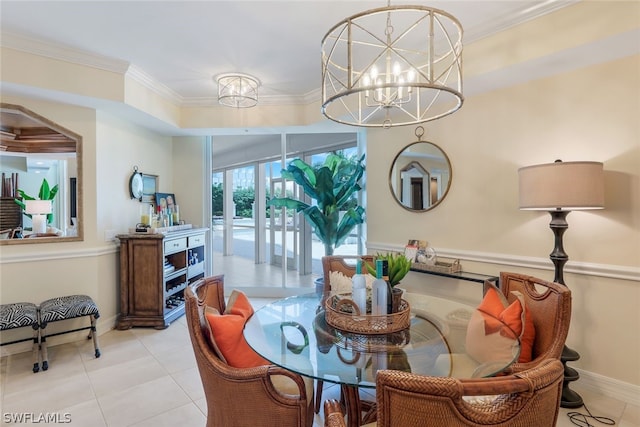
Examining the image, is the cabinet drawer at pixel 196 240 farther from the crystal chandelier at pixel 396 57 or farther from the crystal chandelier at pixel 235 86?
the crystal chandelier at pixel 396 57

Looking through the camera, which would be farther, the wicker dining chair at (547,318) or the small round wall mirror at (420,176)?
the small round wall mirror at (420,176)

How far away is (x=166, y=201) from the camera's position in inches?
184

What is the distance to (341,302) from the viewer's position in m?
1.82

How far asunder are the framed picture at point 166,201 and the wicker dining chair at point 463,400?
14.4 ft

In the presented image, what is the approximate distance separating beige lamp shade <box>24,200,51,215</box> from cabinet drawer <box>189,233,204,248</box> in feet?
5.14

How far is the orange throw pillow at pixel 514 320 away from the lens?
178cm

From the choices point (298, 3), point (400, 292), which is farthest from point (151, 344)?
point (298, 3)

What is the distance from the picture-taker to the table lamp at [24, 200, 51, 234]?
322cm

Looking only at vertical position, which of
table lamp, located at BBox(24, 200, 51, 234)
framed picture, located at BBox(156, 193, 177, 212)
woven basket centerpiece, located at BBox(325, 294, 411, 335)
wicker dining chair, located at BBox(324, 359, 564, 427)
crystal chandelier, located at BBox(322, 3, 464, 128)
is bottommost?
woven basket centerpiece, located at BBox(325, 294, 411, 335)

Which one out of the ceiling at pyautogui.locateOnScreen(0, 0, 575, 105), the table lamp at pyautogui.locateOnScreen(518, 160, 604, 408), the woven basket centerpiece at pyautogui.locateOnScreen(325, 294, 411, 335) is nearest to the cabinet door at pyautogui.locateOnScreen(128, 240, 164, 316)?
the ceiling at pyautogui.locateOnScreen(0, 0, 575, 105)

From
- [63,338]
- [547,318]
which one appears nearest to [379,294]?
[547,318]

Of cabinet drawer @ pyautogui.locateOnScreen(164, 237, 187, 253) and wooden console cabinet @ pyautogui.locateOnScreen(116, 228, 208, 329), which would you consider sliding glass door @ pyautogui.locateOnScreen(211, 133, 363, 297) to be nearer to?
cabinet drawer @ pyautogui.locateOnScreen(164, 237, 187, 253)

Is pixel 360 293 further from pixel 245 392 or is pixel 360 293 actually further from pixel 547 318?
pixel 547 318

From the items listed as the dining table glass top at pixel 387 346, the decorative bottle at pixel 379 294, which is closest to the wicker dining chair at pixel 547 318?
the dining table glass top at pixel 387 346
